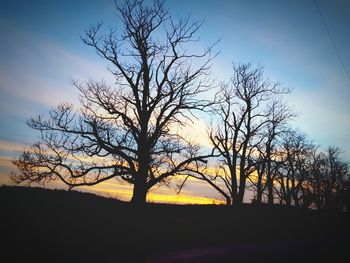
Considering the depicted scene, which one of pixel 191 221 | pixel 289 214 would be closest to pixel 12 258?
pixel 191 221

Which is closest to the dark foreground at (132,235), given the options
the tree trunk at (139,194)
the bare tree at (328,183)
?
the tree trunk at (139,194)

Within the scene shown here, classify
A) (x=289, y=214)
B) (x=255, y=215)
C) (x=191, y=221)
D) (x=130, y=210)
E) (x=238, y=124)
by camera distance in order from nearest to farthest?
(x=191, y=221) → (x=130, y=210) → (x=255, y=215) → (x=289, y=214) → (x=238, y=124)

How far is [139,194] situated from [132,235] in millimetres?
6694

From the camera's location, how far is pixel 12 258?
6.27m

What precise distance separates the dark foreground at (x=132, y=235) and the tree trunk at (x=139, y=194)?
8.21 ft

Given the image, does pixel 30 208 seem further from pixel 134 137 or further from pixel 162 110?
pixel 162 110

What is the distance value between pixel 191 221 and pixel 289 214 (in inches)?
315

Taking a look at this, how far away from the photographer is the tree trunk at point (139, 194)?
15.8 meters

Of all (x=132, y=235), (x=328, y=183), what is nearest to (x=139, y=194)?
(x=132, y=235)

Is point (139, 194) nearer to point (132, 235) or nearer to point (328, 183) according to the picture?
point (132, 235)

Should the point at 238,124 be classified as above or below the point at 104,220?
above

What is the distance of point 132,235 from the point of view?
9.41m

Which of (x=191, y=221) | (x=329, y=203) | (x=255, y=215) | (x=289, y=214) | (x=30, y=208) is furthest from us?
(x=329, y=203)

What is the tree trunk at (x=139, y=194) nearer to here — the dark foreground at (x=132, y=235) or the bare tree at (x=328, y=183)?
the dark foreground at (x=132, y=235)
